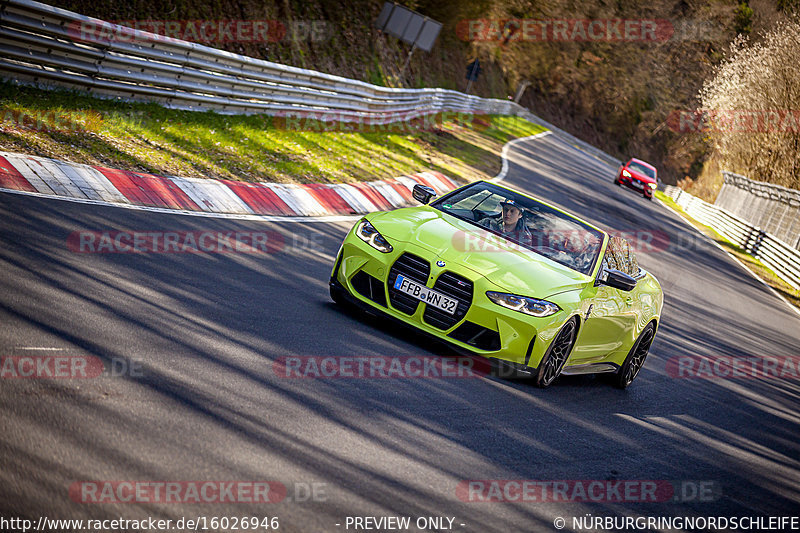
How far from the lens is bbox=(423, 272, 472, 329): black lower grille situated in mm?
7109

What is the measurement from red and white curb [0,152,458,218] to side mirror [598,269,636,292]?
16.7 feet

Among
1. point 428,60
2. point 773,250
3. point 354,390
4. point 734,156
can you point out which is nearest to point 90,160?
point 354,390

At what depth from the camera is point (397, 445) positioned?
532cm

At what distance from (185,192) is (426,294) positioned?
4736mm

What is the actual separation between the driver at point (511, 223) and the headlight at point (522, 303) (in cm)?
124

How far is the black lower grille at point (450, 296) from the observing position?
7109 mm

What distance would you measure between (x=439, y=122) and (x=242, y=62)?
20444 millimetres

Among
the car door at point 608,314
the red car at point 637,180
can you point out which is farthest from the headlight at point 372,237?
the red car at point 637,180

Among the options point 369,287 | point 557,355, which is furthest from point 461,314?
point 557,355

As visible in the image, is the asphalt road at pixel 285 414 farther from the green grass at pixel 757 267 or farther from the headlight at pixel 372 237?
the green grass at pixel 757 267

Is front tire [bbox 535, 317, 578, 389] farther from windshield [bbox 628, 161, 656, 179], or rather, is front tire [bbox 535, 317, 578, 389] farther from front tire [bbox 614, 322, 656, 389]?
windshield [bbox 628, 161, 656, 179]

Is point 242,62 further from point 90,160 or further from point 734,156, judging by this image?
point 734,156

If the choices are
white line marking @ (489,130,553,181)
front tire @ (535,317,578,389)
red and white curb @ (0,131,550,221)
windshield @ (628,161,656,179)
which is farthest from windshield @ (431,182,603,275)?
windshield @ (628,161,656,179)

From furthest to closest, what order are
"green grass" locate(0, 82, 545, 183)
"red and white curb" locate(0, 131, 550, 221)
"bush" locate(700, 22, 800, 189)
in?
"bush" locate(700, 22, 800, 189)
"green grass" locate(0, 82, 545, 183)
"red and white curb" locate(0, 131, 550, 221)
